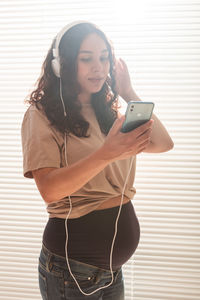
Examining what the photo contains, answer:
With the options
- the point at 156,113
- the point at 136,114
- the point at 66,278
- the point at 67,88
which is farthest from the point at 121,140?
the point at 156,113

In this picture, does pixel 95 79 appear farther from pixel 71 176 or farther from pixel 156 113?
pixel 156 113

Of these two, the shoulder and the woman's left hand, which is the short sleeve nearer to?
the shoulder

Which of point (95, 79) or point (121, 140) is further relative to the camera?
point (95, 79)

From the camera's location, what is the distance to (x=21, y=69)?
73.1 inches

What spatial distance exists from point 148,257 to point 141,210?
0.80 feet

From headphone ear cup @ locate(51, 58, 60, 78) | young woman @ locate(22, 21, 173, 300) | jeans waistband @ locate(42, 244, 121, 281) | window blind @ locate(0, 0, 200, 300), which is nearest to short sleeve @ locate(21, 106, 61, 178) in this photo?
young woman @ locate(22, 21, 173, 300)

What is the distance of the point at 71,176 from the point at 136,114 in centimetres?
25

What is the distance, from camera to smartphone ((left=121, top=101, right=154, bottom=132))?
3.32 ft

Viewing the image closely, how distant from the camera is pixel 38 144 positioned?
3.65ft

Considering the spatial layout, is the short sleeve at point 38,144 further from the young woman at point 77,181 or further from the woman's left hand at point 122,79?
the woman's left hand at point 122,79

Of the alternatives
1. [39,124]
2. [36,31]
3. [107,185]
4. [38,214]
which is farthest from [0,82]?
[107,185]

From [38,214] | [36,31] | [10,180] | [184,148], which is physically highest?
[36,31]

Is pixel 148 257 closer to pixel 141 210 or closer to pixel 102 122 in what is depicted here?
pixel 141 210

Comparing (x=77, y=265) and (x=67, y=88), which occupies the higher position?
(x=67, y=88)
